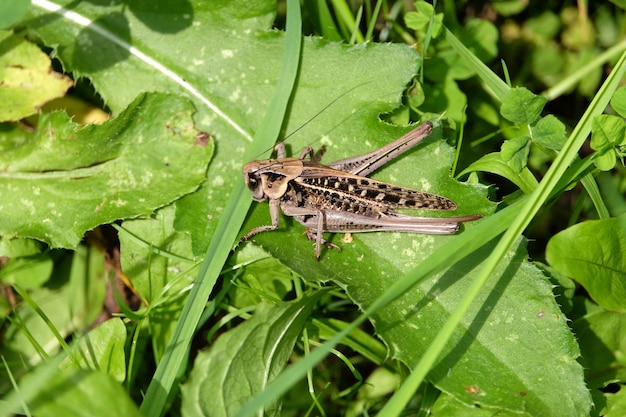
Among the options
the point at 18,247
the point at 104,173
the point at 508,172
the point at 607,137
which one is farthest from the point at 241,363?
the point at 607,137

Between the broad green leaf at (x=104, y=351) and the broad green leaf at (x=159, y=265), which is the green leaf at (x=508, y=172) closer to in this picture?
the broad green leaf at (x=159, y=265)

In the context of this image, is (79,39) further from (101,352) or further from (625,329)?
(625,329)

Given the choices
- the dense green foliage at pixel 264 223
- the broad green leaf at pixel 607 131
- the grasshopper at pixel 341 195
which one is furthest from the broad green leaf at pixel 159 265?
the broad green leaf at pixel 607 131

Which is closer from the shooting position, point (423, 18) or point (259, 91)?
point (259, 91)

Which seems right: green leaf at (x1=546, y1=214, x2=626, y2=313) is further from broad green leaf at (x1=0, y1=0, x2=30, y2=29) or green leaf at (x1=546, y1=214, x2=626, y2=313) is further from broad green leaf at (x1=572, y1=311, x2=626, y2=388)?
broad green leaf at (x1=0, y1=0, x2=30, y2=29)

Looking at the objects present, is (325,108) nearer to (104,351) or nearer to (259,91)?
(259,91)

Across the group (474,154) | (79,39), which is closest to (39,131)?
(79,39)
